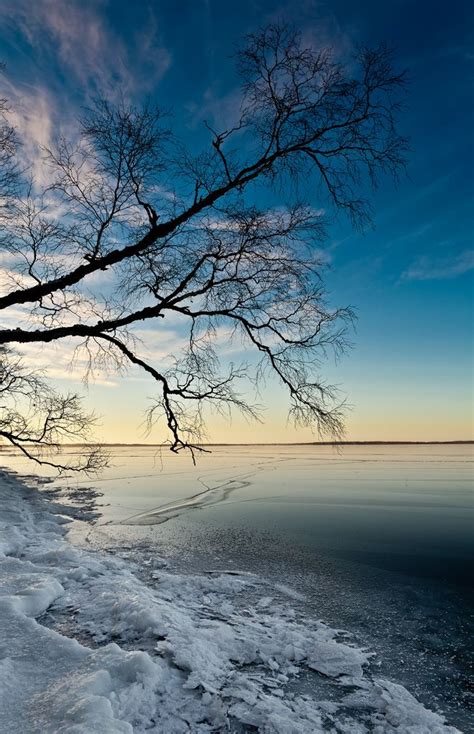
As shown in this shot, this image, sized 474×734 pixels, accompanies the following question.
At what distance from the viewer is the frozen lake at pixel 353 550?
3.85 m

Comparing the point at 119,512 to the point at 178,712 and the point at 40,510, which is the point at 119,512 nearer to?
the point at 40,510

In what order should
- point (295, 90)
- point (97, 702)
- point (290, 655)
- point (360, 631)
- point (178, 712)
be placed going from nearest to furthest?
point (97, 702) < point (178, 712) < point (290, 655) < point (360, 631) < point (295, 90)

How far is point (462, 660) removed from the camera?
3635mm

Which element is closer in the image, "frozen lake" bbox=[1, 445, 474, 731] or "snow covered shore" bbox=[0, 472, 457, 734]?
"snow covered shore" bbox=[0, 472, 457, 734]

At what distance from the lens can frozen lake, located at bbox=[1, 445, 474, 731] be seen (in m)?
3.85

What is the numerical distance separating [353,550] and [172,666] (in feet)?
15.9

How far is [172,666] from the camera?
302cm

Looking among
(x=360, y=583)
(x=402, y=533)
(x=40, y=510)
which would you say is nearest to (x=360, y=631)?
(x=360, y=583)

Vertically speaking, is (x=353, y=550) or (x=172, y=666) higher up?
(x=172, y=666)

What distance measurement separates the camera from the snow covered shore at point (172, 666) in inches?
97.1

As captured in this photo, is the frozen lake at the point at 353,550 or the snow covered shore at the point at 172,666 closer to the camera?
the snow covered shore at the point at 172,666

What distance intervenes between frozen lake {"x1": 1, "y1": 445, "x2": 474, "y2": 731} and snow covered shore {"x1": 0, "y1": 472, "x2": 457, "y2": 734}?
0.41m

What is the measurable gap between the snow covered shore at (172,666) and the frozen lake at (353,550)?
0.41 m

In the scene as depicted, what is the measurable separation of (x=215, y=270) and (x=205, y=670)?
680 cm
